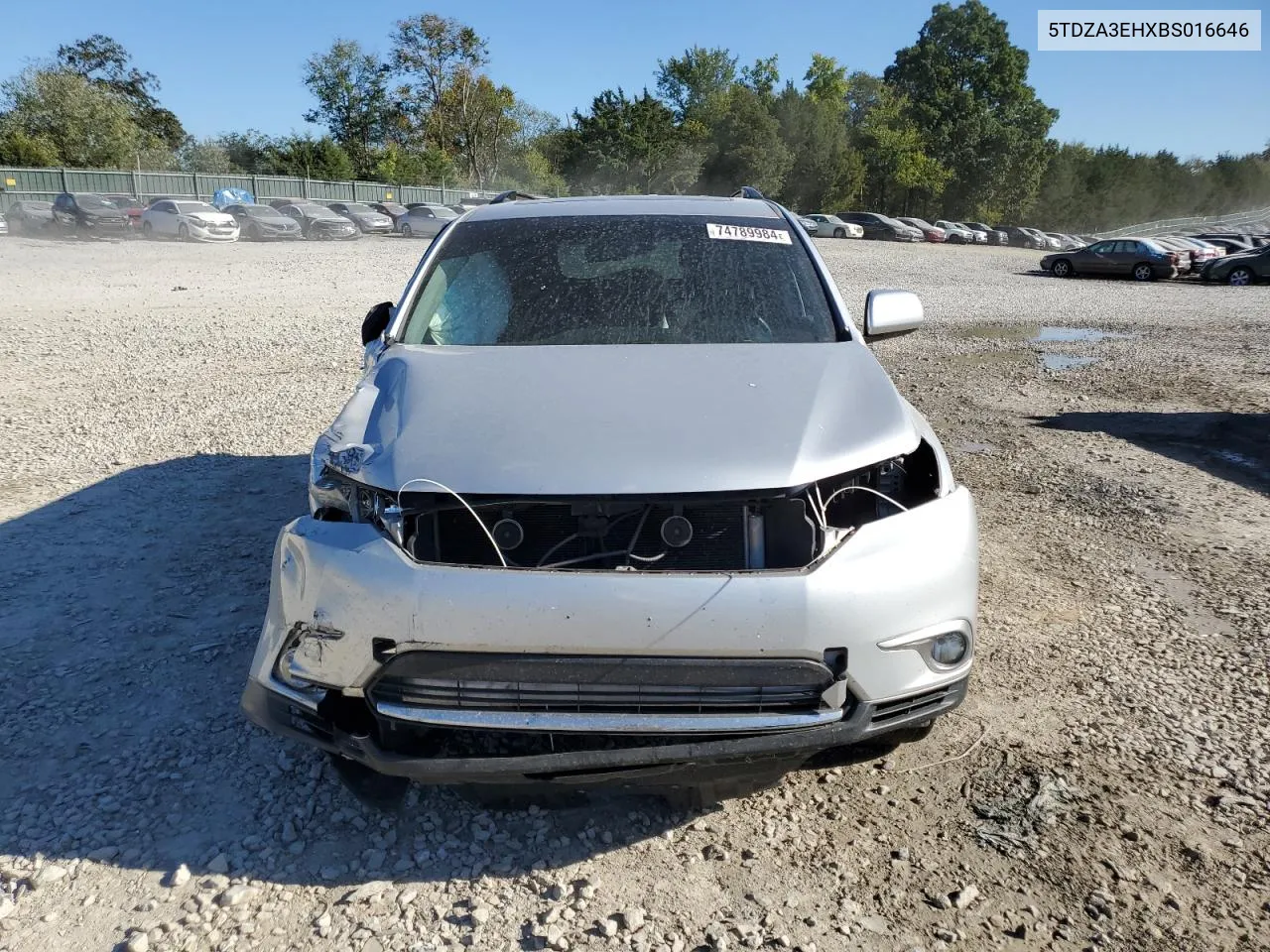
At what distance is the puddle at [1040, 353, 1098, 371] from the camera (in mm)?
11266

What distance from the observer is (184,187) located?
46.6 metres

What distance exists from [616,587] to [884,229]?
51.5 metres

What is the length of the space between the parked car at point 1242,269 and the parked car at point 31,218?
39410 mm

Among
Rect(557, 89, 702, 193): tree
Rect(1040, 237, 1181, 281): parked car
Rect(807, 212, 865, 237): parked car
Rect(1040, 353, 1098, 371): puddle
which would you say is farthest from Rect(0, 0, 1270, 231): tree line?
Rect(1040, 353, 1098, 371): puddle

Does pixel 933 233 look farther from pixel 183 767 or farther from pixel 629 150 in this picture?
pixel 183 767

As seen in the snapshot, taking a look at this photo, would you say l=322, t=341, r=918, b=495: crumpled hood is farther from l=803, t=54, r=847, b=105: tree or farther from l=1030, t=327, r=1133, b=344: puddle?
l=803, t=54, r=847, b=105: tree

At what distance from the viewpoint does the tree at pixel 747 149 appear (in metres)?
65.1

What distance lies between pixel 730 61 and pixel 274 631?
80248mm

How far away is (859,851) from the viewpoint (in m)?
2.59

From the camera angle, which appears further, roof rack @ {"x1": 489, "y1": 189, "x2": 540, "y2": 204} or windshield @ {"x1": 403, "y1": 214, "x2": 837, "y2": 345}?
roof rack @ {"x1": 489, "y1": 189, "x2": 540, "y2": 204}

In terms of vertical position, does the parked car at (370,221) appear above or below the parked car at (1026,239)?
below

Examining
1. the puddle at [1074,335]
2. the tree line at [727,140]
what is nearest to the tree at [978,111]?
the tree line at [727,140]

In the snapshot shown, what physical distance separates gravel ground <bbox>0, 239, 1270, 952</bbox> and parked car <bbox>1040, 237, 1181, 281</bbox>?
25.2 m

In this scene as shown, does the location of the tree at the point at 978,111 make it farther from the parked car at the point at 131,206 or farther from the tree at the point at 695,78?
the parked car at the point at 131,206
